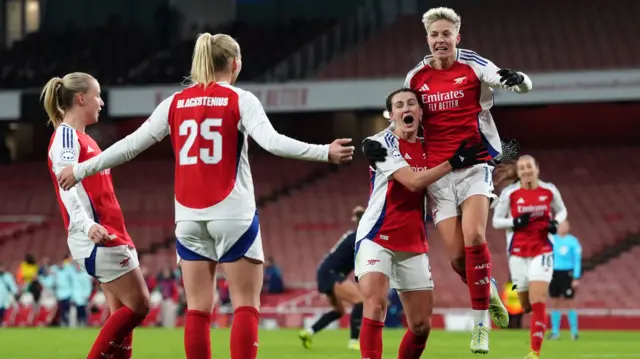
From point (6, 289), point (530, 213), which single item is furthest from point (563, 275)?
point (6, 289)

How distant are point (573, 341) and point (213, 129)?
40.3 ft

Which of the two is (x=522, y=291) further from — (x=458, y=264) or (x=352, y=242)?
(x=458, y=264)

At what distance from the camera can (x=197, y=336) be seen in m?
7.09

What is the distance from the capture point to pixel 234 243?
22.9 ft

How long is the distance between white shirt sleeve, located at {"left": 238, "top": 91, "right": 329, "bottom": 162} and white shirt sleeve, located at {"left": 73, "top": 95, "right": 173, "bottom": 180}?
51 centimetres

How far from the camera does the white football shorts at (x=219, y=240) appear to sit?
6.97 metres

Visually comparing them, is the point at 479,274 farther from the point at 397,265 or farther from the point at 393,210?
the point at 393,210

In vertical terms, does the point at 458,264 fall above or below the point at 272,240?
below

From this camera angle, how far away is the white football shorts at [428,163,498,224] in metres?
8.98

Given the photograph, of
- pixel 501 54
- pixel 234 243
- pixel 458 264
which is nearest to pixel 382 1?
pixel 501 54

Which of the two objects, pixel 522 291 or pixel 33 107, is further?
pixel 33 107

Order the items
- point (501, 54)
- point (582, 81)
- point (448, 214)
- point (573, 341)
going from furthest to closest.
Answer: point (501, 54) → point (582, 81) → point (573, 341) → point (448, 214)

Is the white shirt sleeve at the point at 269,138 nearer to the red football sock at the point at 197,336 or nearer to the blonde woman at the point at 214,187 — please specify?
the blonde woman at the point at 214,187

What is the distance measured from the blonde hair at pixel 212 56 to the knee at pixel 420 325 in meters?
2.58
